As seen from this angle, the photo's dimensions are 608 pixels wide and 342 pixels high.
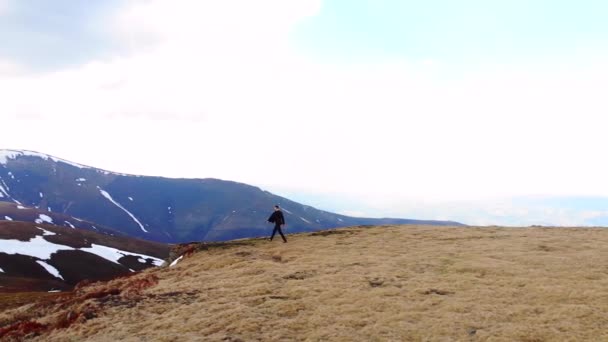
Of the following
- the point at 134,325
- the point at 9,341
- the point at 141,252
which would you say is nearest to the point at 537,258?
the point at 134,325

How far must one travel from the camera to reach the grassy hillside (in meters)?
20.4

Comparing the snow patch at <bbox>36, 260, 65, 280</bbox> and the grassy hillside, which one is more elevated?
the grassy hillside

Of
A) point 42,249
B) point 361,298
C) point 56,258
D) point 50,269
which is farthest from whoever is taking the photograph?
point 42,249

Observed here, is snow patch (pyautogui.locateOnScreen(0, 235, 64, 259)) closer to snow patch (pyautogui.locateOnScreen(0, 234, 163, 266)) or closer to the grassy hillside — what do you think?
snow patch (pyautogui.locateOnScreen(0, 234, 163, 266))

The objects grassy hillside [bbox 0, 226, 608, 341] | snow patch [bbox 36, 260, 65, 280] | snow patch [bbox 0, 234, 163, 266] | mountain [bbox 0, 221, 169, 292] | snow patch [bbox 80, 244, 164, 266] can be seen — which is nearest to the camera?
grassy hillside [bbox 0, 226, 608, 341]

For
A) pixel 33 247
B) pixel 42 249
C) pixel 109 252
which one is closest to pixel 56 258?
pixel 42 249

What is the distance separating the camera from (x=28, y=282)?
99.2 metres

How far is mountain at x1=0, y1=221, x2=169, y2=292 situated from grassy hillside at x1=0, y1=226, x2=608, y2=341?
2982 inches

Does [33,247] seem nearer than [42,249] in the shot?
Yes

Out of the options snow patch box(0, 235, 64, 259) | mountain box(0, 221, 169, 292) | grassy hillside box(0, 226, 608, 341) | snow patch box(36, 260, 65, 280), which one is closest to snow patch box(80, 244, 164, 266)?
mountain box(0, 221, 169, 292)

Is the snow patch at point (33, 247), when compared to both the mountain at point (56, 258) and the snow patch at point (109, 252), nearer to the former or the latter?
the mountain at point (56, 258)

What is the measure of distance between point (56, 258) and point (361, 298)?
129 m

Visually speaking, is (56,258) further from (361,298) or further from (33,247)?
(361,298)

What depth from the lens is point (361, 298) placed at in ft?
81.7
